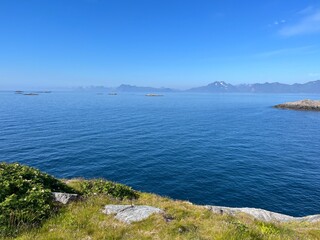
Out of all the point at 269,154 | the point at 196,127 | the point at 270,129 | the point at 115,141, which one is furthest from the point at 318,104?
the point at 115,141

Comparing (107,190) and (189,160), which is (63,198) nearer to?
(107,190)

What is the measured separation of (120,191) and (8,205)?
28.4ft

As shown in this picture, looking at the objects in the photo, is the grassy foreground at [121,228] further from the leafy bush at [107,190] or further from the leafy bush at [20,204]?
the leafy bush at [107,190]

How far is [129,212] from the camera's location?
37.5ft

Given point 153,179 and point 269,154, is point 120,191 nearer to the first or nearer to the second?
point 153,179

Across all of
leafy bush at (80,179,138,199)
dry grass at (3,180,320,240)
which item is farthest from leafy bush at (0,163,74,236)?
leafy bush at (80,179,138,199)

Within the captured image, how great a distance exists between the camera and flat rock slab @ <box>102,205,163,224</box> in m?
→ 10.7

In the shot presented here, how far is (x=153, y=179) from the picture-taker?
37.8 meters

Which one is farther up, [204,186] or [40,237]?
[40,237]

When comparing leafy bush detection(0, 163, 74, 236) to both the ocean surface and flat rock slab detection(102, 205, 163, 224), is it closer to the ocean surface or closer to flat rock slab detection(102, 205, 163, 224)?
flat rock slab detection(102, 205, 163, 224)

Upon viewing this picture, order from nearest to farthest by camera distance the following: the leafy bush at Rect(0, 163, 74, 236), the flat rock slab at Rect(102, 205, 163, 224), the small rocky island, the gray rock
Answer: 1. the leafy bush at Rect(0, 163, 74, 236)
2. the flat rock slab at Rect(102, 205, 163, 224)
3. the gray rock
4. the small rocky island

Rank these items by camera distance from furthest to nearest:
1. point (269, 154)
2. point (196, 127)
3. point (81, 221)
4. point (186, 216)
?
point (196, 127) < point (269, 154) < point (186, 216) < point (81, 221)

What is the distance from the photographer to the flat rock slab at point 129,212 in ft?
35.1

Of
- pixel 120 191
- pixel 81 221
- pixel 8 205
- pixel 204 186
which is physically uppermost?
pixel 8 205
